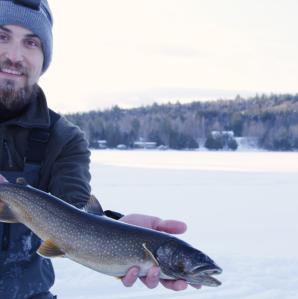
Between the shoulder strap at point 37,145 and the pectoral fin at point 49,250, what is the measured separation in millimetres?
464

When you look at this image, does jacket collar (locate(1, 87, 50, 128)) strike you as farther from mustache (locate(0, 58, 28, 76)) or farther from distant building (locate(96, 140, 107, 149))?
distant building (locate(96, 140, 107, 149))

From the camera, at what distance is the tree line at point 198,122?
101188 mm

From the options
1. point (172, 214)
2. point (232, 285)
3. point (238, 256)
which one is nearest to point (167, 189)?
point (172, 214)

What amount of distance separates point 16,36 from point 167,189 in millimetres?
14415

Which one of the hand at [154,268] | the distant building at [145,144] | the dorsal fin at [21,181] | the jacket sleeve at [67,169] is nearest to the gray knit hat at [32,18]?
the jacket sleeve at [67,169]

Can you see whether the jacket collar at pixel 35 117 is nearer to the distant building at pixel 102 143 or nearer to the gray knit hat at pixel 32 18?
the gray knit hat at pixel 32 18

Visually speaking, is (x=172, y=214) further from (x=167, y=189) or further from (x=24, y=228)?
(x=24, y=228)

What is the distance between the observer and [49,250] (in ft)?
8.58

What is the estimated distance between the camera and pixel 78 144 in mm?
3096

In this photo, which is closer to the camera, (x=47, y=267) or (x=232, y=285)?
(x=47, y=267)

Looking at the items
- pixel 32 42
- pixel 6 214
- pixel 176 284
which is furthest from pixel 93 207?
pixel 32 42

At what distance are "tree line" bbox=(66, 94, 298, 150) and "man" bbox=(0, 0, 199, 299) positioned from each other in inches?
3615

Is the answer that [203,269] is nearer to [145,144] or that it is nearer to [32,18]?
[32,18]

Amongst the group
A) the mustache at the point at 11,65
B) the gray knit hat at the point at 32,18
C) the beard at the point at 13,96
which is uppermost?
the gray knit hat at the point at 32,18
